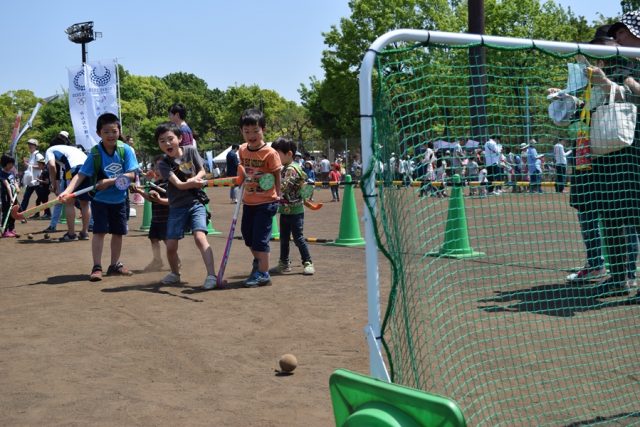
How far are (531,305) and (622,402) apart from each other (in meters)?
2.13

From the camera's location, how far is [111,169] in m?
7.93

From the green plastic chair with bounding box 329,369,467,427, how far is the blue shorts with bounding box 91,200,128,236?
577cm

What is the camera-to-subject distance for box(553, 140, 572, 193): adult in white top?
5203 millimetres

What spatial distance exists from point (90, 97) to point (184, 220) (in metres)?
7.80

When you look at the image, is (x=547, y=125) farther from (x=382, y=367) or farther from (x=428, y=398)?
(x=428, y=398)

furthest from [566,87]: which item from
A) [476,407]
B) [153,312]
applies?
[153,312]

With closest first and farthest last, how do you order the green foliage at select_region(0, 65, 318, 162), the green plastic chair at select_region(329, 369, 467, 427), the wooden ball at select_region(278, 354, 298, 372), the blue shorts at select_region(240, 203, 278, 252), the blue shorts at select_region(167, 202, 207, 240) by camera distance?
the green plastic chair at select_region(329, 369, 467, 427) → the wooden ball at select_region(278, 354, 298, 372) → the blue shorts at select_region(240, 203, 278, 252) → the blue shorts at select_region(167, 202, 207, 240) → the green foliage at select_region(0, 65, 318, 162)

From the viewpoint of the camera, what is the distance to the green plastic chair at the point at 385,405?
87.3 inches

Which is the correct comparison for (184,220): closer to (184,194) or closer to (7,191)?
(184,194)

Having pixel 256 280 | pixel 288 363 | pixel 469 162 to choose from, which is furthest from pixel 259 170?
pixel 288 363

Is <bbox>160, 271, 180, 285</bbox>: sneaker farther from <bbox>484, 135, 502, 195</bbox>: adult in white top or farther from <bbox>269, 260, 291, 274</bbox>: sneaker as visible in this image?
<bbox>484, 135, 502, 195</bbox>: adult in white top

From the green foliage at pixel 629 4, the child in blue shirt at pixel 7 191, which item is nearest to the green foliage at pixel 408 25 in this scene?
the green foliage at pixel 629 4

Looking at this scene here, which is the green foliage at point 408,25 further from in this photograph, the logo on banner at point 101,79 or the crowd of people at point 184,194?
the crowd of people at point 184,194

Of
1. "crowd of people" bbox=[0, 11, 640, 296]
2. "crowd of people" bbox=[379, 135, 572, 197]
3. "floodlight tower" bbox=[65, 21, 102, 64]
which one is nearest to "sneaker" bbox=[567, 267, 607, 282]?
"crowd of people" bbox=[0, 11, 640, 296]
